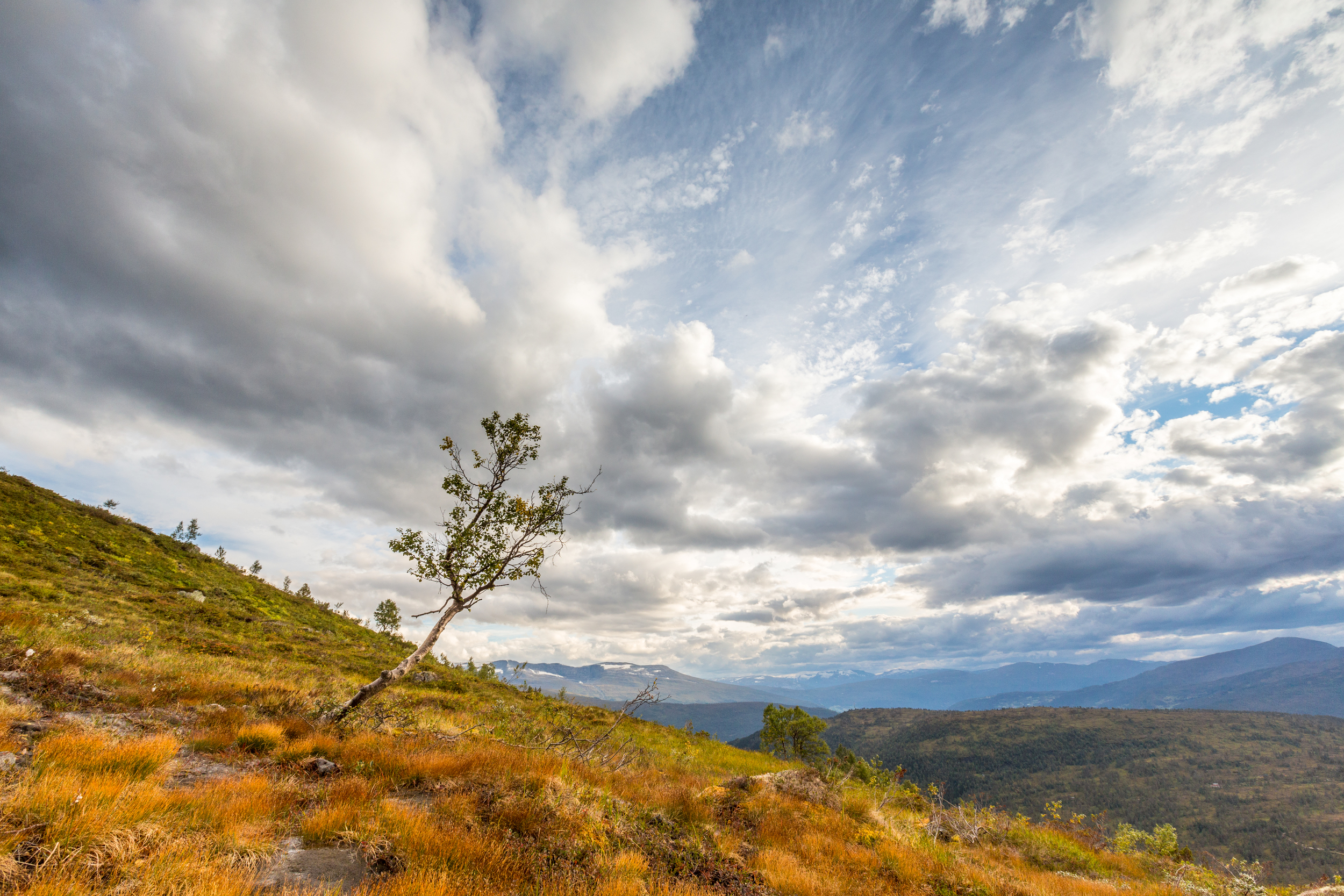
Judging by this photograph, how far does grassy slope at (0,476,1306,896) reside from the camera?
19.8 feet

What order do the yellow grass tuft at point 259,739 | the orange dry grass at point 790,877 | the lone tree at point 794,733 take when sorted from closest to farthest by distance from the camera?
the orange dry grass at point 790,877
the yellow grass tuft at point 259,739
the lone tree at point 794,733

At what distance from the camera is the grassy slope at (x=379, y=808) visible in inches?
237

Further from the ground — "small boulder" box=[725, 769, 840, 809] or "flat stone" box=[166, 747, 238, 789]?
"flat stone" box=[166, 747, 238, 789]

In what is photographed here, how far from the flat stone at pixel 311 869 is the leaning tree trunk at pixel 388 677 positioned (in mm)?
6965

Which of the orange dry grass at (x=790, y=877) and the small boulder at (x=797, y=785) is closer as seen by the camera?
the orange dry grass at (x=790, y=877)

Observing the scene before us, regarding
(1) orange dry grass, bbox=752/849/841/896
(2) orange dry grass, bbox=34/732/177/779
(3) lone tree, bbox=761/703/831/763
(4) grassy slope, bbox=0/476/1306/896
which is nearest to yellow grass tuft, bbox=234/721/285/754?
(4) grassy slope, bbox=0/476/1306/896

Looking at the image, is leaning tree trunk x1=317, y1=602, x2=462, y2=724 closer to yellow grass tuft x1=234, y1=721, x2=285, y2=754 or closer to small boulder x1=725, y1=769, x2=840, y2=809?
yellow grass tuft x1=234, y1=721, x2=285, y2=754

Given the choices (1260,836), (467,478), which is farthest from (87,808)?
(1260,836)

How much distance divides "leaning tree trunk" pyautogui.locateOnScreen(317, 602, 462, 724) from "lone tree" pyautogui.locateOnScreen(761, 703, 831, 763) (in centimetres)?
5684

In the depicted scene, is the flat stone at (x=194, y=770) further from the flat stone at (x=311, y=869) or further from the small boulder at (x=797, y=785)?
the small boulder at (x=797, y=785)

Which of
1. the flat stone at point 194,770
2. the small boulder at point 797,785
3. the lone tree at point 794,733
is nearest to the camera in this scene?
the flat stone at point 194,770

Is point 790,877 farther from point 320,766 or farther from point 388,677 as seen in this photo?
point 388,677

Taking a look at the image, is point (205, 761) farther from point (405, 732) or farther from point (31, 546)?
point (31, 546)

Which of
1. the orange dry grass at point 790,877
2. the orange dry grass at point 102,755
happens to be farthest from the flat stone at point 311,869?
the orange dry grass at point 790,877
